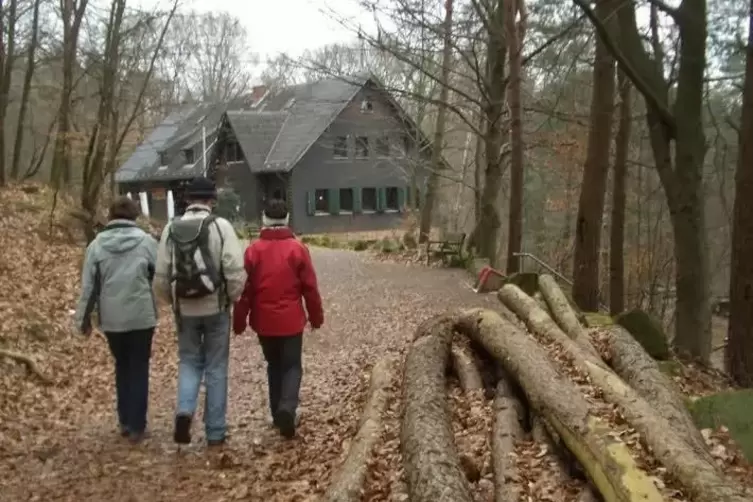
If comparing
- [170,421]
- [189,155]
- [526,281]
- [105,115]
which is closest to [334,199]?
[189,155]

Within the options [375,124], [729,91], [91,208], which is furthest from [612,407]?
[375,124]

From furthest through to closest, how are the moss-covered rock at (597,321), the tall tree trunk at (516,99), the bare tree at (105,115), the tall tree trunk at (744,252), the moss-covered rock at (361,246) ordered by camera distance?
1. the moss-covered rock at (361,246)
2. the bare tree at (105,115)
3. the tall tree trunk at (516,99)
4. the moss-covered rock at (597,321)
5. the tall tree trunk at (744,252)

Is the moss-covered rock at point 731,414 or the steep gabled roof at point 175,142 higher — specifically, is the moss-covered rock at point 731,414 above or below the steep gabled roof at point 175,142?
below

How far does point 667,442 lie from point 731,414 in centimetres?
201

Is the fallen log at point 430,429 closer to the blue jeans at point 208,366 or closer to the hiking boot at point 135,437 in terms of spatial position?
the blue jeans at point 208,366

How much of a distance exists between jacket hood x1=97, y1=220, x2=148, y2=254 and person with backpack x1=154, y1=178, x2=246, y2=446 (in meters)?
0.42

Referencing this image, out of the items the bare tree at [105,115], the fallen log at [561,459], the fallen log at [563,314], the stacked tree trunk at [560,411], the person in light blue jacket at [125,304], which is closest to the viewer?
the stacked tree trunk at [560,411]

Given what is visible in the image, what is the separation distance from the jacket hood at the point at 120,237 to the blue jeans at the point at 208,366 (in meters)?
0.82

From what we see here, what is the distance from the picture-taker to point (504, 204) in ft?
131

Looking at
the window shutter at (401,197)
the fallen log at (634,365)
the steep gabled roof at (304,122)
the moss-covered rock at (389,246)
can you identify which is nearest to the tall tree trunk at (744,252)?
the fallen log at (634,365)

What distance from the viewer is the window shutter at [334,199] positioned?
4579cm

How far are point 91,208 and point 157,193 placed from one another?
106 feet

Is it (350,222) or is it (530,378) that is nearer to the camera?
(530,378)

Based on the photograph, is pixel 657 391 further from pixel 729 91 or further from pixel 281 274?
pixel 729 91
